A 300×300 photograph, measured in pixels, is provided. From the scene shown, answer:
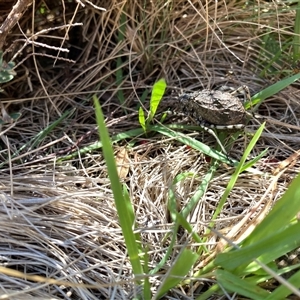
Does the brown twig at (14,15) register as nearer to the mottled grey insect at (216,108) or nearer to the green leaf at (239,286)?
the mottled grey insect at (216,108)

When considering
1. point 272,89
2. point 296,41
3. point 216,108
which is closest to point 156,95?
point 216,108

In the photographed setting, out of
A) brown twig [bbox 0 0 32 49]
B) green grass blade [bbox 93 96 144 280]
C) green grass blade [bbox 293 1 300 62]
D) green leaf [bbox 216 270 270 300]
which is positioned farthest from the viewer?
green grass blade [bbox 293 1 300 62]

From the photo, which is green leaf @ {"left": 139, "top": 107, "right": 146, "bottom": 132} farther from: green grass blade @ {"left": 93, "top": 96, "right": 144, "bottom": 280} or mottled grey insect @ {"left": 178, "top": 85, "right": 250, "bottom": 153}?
green grass blade @ {"left": 93, "top": 96, "right": 144, "bottom": 280}

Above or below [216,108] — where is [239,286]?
below

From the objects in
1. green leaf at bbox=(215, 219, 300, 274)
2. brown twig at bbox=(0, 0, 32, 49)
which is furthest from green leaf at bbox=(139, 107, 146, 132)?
green leaf at bbox=(215, 219, 300, 274)

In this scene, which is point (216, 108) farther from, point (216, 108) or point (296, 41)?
point (296, 41)

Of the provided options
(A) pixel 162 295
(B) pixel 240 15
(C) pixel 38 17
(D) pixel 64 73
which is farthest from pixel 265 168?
(C) pixel 38 17
